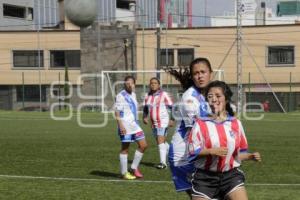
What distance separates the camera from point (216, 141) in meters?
5.50

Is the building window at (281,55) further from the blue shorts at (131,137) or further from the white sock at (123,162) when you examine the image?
the white sock at (123,162)

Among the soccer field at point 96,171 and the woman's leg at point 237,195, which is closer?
the woman's leg at point 237,195

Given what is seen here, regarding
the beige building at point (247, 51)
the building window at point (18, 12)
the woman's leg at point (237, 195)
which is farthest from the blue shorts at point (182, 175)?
the building window at point (18, 12)

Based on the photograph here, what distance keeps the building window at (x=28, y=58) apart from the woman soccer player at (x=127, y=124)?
4892 cm

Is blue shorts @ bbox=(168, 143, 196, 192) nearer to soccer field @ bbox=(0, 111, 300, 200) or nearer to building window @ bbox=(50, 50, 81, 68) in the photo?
soccer field @ bbox=(0, 111, 300, 200)

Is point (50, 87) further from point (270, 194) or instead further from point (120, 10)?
point (270, 194)

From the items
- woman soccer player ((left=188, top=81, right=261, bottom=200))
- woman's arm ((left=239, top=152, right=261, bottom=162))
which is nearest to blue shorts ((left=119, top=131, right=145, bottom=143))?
woman soccer player ((left=188, top=81, right=261, bottom=200))

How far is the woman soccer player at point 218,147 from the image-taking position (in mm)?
5531

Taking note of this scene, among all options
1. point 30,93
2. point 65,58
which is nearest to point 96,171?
point 30,93

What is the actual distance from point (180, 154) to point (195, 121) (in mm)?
559

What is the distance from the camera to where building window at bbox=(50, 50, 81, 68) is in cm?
6012

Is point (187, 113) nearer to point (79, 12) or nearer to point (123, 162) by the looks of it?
point (123, 162)

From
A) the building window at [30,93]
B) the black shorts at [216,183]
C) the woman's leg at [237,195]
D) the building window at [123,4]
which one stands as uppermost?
the building window at [123,4]

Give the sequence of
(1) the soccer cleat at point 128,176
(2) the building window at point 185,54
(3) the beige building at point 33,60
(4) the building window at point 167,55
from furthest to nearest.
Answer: (3) the beige building at point 33,60, (2) the building window at point 185,54, (4) the building window at point 167,55, (1) the soccer cleat at point 128,176
